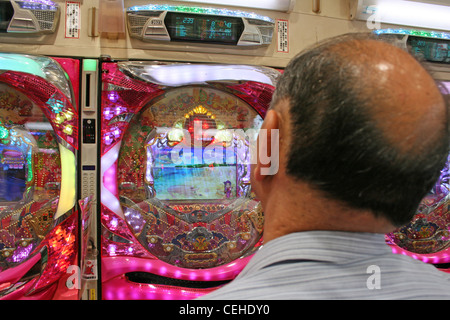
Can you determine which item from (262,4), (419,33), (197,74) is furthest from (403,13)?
(197,74)

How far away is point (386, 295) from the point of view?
46cm

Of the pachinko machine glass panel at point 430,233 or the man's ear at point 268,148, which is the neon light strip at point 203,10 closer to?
the pachinko machine glass panel at point 430,233

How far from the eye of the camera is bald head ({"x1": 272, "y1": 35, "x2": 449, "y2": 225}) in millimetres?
448

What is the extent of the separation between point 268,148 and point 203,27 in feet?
4.40

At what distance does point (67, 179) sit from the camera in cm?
153

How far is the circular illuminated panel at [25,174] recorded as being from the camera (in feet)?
4.83

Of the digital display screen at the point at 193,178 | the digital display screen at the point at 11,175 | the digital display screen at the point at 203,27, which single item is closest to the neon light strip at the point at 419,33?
the digital display screen at the point at 203,27

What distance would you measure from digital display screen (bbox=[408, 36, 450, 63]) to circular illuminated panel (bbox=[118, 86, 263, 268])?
1.10 meters

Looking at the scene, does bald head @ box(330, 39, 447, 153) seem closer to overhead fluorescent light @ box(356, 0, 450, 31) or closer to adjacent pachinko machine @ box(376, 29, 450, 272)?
adjacent pachinko machine @ box(376, 29, 450, 272)

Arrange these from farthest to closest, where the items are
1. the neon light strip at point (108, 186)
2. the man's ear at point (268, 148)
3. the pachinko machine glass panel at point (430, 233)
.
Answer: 1. the pachinko machine glass panel at point (430, 233)
2. the neon light strip at point (108, 186)
3. the man's ear at point (268, 148)

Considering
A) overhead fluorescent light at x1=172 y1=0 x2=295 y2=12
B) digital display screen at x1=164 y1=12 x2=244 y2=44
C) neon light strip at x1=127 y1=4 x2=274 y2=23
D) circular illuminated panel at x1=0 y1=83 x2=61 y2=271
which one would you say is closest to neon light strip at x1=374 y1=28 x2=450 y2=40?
overhead fluorescent light at x1=172 y1=0 x2=295 y2=12

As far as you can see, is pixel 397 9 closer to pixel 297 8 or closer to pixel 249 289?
pixel 297 8

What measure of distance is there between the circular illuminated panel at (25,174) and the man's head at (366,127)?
53.2 inches
